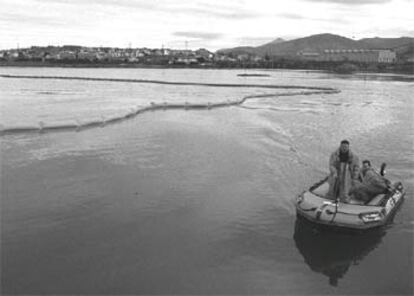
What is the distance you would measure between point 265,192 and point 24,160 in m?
10.9

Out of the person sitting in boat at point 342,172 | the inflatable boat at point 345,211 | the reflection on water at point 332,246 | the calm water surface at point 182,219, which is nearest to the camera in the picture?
the calm water surface at point 182,219

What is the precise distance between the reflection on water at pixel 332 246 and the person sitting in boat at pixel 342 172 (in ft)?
3.47

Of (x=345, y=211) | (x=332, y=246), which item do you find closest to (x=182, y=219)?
(x=332, y=246)

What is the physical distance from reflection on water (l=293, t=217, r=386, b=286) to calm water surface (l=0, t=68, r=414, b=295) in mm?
45

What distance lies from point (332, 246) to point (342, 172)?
2150mm

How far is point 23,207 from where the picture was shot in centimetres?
1458

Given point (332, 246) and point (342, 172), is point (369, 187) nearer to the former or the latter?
point (342, 172)

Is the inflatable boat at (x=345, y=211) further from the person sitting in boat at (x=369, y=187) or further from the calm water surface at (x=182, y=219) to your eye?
the calm water surface at (x=182, y=219)

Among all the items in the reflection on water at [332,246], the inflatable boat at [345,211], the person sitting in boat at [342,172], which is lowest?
the reflection on water at [332,246]

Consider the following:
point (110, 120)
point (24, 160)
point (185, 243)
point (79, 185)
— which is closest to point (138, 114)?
point (110, 120)

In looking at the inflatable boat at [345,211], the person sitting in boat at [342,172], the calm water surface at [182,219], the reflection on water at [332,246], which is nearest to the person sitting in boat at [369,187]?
the inflatable boat at [345,211]

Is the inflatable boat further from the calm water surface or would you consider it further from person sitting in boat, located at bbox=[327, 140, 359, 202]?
the calm water surface

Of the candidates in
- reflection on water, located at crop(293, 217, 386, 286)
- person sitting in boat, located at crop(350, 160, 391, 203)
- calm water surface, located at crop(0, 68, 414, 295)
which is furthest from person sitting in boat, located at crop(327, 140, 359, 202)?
calm water surface, located at crop(0, 68, 414, 295)

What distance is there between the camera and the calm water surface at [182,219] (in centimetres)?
1055
